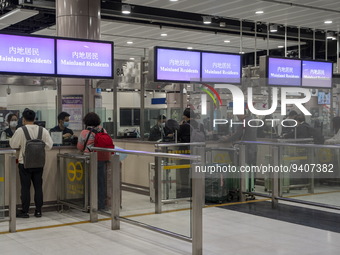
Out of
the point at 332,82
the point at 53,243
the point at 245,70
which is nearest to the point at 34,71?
the point at 53,243

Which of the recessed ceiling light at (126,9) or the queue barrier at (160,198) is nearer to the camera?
the queue barrier at (160,198)

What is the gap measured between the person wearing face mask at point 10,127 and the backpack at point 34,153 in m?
1.60

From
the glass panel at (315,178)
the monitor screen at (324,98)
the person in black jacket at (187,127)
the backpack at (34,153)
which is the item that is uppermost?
the monitor screen at (324,98)

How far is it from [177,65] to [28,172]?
11.1 feet

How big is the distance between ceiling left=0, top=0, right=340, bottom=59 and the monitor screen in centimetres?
221

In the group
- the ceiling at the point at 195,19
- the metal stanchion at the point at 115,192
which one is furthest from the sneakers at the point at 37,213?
the ceiling at the point at 195,19

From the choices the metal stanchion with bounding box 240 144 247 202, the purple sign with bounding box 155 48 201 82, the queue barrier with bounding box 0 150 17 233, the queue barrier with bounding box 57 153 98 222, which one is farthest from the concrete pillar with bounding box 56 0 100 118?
the queue barrier with bounding box 0 150 17 233

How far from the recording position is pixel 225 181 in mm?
8336

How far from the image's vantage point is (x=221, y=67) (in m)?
9.54

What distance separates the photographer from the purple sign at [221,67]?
30.8ft

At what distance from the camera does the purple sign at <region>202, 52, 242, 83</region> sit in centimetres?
938

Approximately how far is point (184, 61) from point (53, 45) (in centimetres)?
259

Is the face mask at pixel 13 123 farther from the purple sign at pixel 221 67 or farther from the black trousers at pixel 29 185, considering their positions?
the purple sign at pixel 221 67

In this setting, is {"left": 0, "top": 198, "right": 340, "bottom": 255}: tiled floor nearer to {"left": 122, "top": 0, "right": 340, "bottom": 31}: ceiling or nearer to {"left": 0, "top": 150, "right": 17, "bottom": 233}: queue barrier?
{"left": 0, "top": 150, "right": 17, "bottom": 233}: queue barrier
